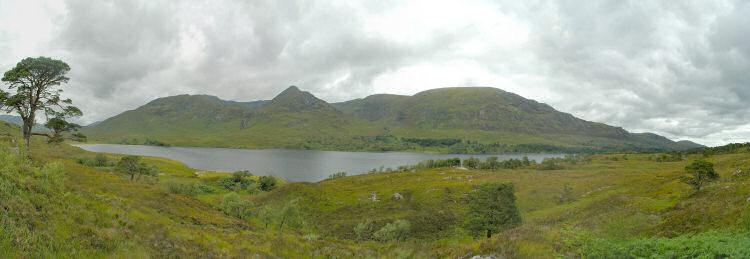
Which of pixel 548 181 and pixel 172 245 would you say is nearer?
pixel 172 245

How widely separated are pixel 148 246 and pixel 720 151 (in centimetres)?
19107

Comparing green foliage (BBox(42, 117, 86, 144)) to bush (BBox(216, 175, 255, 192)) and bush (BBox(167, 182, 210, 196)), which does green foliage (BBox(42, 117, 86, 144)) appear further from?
bush (BBox(216, 175, 255, 192))

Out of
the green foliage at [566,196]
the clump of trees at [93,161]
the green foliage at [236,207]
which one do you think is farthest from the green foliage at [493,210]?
the clump of trees at [93,161]

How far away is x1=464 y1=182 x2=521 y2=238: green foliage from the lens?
38.0 m

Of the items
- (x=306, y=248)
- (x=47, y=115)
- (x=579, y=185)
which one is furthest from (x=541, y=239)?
(x=579, y=185)

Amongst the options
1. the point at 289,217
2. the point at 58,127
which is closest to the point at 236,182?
the point at 289,217

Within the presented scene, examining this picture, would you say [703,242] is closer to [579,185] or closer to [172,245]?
[172,245]

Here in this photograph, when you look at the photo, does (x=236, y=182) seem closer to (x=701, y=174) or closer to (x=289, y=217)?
(x=289, y=217)

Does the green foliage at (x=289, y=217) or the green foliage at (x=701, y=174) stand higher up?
the green foliage at (x=701, y=174)

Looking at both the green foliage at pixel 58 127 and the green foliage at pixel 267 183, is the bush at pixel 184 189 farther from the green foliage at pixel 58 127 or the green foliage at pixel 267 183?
the green foliage at pixel 58 127

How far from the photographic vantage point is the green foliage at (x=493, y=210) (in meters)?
38.0

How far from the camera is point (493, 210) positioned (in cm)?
3862

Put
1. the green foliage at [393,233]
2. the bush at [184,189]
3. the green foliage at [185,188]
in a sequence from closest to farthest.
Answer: the green foliage at [393,233], the bush at [184,189], the green foliage at [185,188]

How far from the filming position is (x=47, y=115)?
84.1 feet
